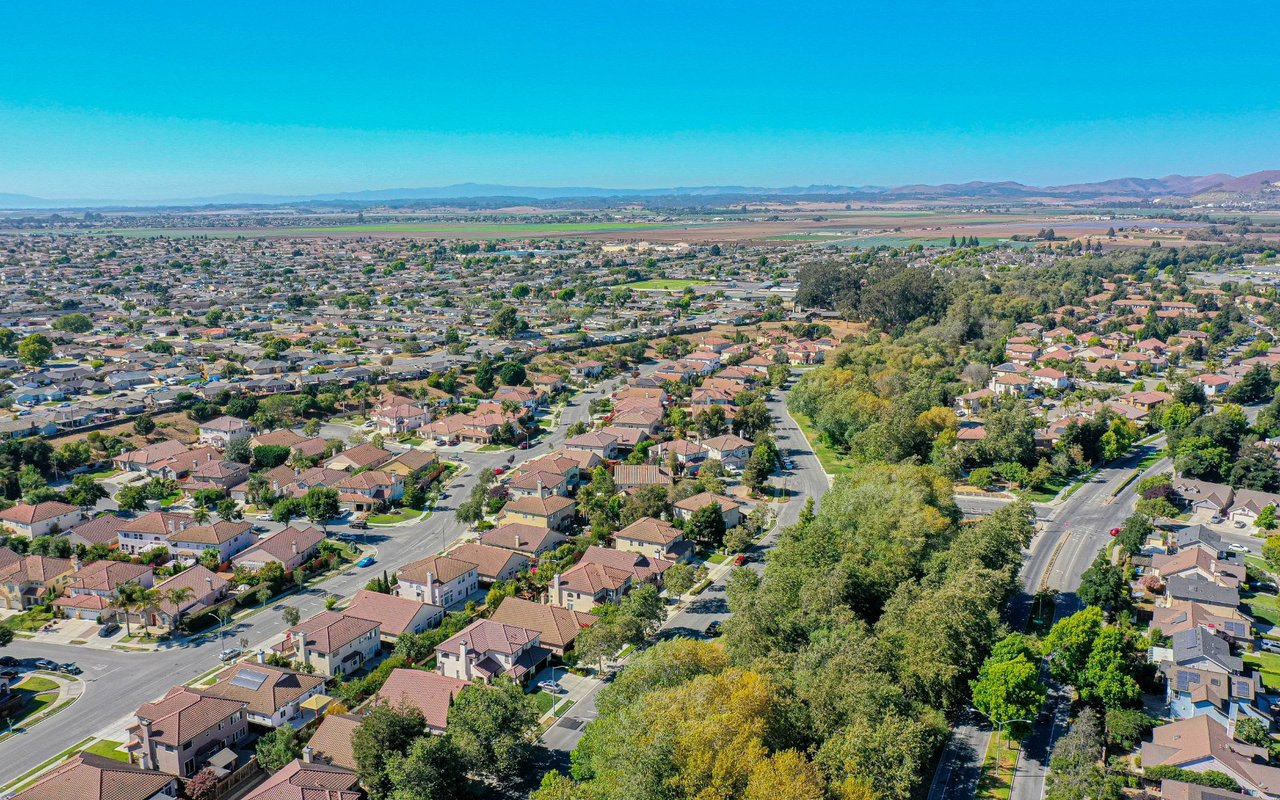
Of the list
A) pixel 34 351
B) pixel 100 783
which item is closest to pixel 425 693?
pixel 100 783

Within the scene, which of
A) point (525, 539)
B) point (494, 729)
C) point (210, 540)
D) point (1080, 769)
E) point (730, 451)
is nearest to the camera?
point (1080, 769)

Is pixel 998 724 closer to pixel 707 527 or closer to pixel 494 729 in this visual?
pixel 494 729

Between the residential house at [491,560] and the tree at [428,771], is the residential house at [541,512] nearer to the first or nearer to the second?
the residential house at [491,560]

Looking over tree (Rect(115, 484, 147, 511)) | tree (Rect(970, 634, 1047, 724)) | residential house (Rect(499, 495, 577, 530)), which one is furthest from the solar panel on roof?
tree (Rect(970, 634, 1047, 724))

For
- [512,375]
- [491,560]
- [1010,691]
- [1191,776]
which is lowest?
[491,560]

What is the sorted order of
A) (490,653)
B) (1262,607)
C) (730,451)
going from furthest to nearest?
(730,451) < (1262,607) < (490,653)

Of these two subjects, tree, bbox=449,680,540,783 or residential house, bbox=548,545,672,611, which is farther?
residential house, bbox=548,545,672,611

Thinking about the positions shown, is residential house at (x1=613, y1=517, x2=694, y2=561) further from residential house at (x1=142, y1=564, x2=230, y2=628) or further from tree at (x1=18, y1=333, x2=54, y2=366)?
tree at (x1=18, y1=333, x2=54, y2=366)
